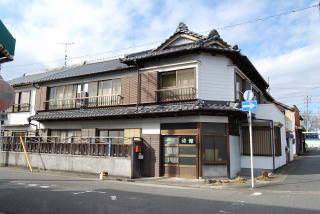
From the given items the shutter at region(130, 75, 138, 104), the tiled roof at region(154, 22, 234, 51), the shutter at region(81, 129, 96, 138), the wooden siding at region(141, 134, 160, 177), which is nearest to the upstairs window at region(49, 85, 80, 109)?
the shutter at region(81, 129, 96, 138)

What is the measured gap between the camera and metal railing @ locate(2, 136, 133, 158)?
13.6 m

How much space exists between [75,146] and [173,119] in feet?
21.1

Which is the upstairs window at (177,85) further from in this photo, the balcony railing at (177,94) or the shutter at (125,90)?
the shutter at (125,90)

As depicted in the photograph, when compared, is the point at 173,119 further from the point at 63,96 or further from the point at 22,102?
the point at 22,102

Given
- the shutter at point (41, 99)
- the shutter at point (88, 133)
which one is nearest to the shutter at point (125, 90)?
the shutter at point (88, 133)

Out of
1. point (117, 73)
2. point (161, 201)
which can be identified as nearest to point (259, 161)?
point (161, 201)

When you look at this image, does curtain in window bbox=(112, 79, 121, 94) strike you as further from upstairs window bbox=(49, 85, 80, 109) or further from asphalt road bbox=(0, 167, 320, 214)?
asphalt road bbox=(0, 167, 320, 214)

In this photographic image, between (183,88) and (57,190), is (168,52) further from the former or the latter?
(57,190)

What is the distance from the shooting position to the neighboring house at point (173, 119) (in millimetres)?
12570

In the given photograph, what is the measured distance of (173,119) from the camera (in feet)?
43.0

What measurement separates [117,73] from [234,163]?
8.92 m

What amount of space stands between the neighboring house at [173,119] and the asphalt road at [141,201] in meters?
3.50

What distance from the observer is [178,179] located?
12234 mm

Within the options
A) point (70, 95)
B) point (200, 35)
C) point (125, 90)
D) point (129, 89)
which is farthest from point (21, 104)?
point (200, 35)
